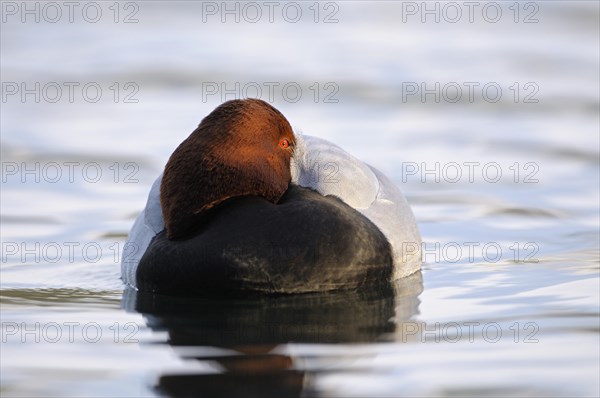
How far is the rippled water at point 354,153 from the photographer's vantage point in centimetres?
550

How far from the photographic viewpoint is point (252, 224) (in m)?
6.59

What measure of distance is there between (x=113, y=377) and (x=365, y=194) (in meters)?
2.33

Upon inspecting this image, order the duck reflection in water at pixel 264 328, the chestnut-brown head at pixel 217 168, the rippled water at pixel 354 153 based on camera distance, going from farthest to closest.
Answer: the chestnut-brown head at pixel 217 168 < the rippled water at pixel 354 153 < the duck reflection in water at pixel 264 328

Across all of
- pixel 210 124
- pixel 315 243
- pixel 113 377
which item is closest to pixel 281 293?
pixel 315 243

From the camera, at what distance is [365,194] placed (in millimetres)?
7309

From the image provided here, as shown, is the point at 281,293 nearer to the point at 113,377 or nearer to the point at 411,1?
the point at 113,377

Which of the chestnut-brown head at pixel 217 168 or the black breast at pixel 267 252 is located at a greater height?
the chestnut-brown head at pixel 217 168

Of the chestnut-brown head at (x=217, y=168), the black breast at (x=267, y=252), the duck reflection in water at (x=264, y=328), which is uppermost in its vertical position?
the chestnut-brown head at (x=217, y=168)

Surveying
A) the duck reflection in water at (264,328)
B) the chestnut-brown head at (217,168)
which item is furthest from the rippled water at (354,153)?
the chestnut-brown head at (217,168)

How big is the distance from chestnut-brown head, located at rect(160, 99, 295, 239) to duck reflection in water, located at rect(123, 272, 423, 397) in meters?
0.45

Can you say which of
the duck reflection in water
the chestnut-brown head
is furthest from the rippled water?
the chestnut-brown head

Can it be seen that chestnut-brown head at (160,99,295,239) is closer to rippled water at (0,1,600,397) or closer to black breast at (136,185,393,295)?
black breast at (136,185,393,295)

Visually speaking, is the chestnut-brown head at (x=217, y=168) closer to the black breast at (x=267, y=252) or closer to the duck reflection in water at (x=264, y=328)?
the black breast at (x=267, y=252)

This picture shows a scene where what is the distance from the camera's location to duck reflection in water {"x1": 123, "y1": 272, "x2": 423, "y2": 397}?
5207 mm
